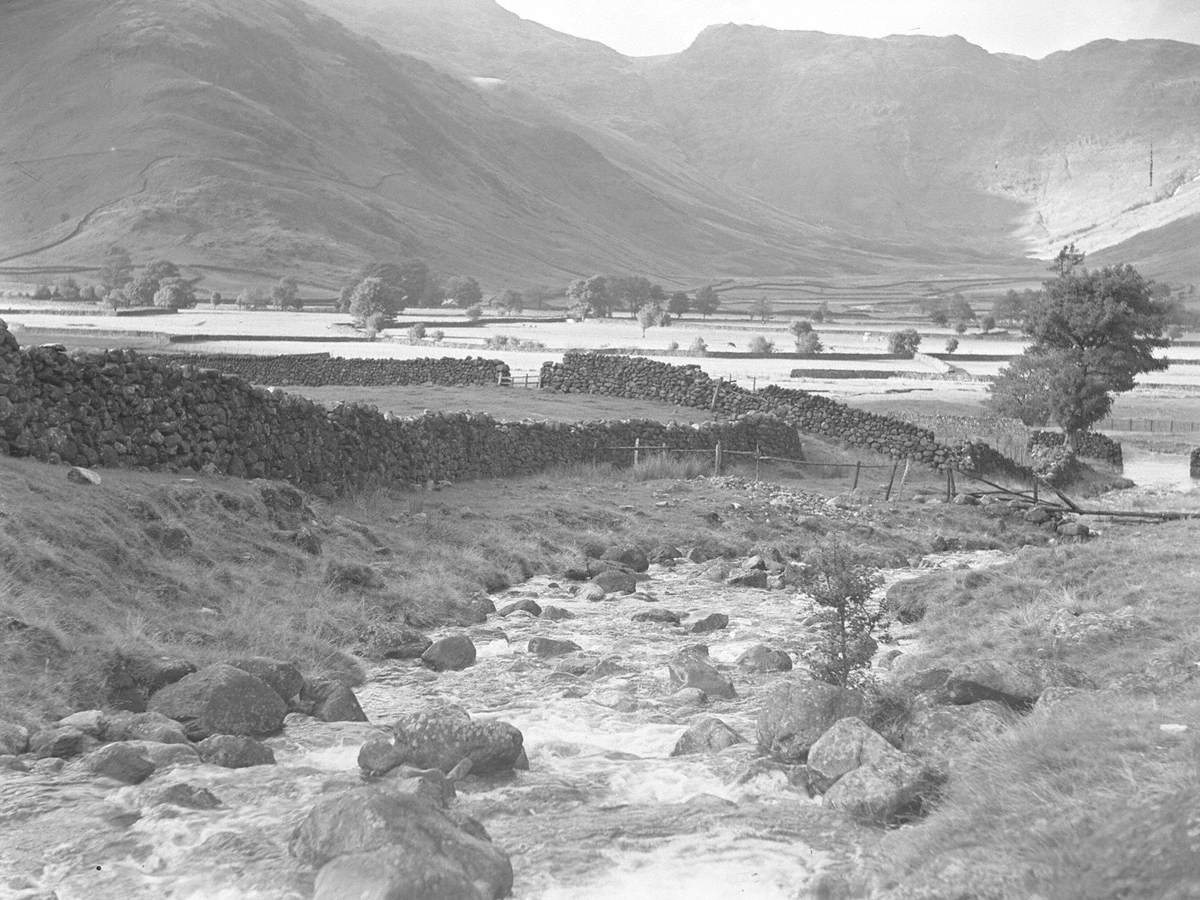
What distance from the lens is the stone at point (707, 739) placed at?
1112 cm

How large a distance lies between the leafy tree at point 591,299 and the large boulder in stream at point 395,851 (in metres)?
152

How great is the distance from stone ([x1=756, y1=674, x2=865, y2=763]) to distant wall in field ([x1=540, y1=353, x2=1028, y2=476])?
105 feet

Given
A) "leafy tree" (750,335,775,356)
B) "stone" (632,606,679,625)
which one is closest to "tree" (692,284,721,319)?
"leafy tree" (750,335,775,356)

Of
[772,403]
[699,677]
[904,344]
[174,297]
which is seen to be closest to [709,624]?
[699,677]

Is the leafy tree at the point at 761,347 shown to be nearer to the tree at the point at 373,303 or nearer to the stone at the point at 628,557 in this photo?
the tree at the point at 373,303

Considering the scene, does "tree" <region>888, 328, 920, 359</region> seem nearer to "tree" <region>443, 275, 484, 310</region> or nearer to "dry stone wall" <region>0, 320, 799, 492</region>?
"tree" <region>443, 275, 484, 310</region>

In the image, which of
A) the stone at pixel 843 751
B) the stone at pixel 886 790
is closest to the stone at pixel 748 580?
the stone at pixel 843 751

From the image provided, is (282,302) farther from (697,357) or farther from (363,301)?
(697,357)

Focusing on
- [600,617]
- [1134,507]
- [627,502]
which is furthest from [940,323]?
[600,617]

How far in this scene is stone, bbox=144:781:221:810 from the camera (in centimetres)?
936

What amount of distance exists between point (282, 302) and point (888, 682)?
14496cm

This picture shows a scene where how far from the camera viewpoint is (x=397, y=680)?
1399 centimetres

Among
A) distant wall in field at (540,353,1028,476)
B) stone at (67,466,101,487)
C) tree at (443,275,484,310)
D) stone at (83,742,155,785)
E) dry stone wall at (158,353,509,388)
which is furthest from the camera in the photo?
tree at (443,275,484,310)

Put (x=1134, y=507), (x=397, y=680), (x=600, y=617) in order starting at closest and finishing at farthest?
(x=397, y=680) → (x=600, y=617) → (x=1134, y=507)
